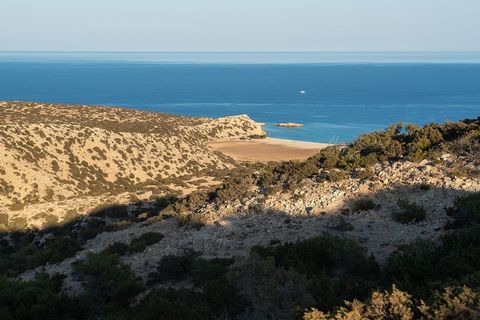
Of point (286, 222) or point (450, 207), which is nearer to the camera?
point (450, 207)

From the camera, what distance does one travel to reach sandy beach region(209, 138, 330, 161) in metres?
74.7

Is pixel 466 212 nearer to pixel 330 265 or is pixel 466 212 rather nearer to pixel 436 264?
pixel 436 264

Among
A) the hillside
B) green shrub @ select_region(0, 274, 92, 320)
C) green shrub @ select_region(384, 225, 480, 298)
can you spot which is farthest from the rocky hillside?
green shrub @ select_region(384, 225, 480, 298)

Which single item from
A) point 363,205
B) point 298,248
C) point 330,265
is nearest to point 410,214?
point 363,205

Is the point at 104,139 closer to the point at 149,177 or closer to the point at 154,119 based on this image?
the point at 149,177

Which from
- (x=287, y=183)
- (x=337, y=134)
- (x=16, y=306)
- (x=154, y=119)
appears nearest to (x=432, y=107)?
(x=337, y=134)

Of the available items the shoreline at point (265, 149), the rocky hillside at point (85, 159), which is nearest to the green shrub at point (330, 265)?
the rocky hillside at point (85, 159)

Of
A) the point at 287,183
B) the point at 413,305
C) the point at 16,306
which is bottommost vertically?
the point at 16,306

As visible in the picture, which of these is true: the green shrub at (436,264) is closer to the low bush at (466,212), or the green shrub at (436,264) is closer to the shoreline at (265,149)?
the low bush at (466,212)

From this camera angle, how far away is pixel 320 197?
23.6 m

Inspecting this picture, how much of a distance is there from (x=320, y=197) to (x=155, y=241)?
7737mm

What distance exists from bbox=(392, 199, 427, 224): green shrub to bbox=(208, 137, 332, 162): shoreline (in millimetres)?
50320

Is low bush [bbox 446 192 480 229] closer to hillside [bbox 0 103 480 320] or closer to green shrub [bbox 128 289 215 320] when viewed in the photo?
hillside [bbox 0 103 480 320]

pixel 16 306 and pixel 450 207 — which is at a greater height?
pixel 450 207
